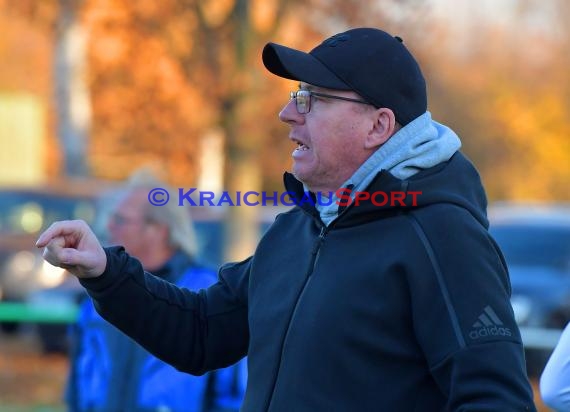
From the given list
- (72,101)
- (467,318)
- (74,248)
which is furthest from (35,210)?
(467,318)

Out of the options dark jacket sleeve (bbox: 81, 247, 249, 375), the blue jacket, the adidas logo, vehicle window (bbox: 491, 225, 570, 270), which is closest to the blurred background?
vehicle window (bbox: 491, 225, 570, 270)

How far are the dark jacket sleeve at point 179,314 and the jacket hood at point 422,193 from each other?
0.53 metres

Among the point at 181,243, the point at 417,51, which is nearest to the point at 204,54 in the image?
the point at 417,51

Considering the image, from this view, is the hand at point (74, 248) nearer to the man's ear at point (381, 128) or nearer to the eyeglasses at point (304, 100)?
the eyeglasses at point (304, 100)

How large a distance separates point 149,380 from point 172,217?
30.9 inches

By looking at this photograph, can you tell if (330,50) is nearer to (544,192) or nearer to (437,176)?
(437,176)

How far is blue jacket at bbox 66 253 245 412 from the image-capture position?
4.56 m

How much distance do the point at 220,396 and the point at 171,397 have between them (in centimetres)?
19

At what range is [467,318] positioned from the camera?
8.46ft

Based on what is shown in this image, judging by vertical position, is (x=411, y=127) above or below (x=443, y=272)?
above

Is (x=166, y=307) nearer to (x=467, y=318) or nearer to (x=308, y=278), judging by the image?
(x=308, y=278)

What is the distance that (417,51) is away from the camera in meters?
12.8

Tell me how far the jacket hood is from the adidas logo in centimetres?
26

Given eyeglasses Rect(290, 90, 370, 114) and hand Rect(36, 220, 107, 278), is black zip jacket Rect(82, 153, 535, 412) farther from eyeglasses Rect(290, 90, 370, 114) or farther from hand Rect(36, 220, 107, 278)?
eyeglasses Rect(290, 90, 370, 114)
